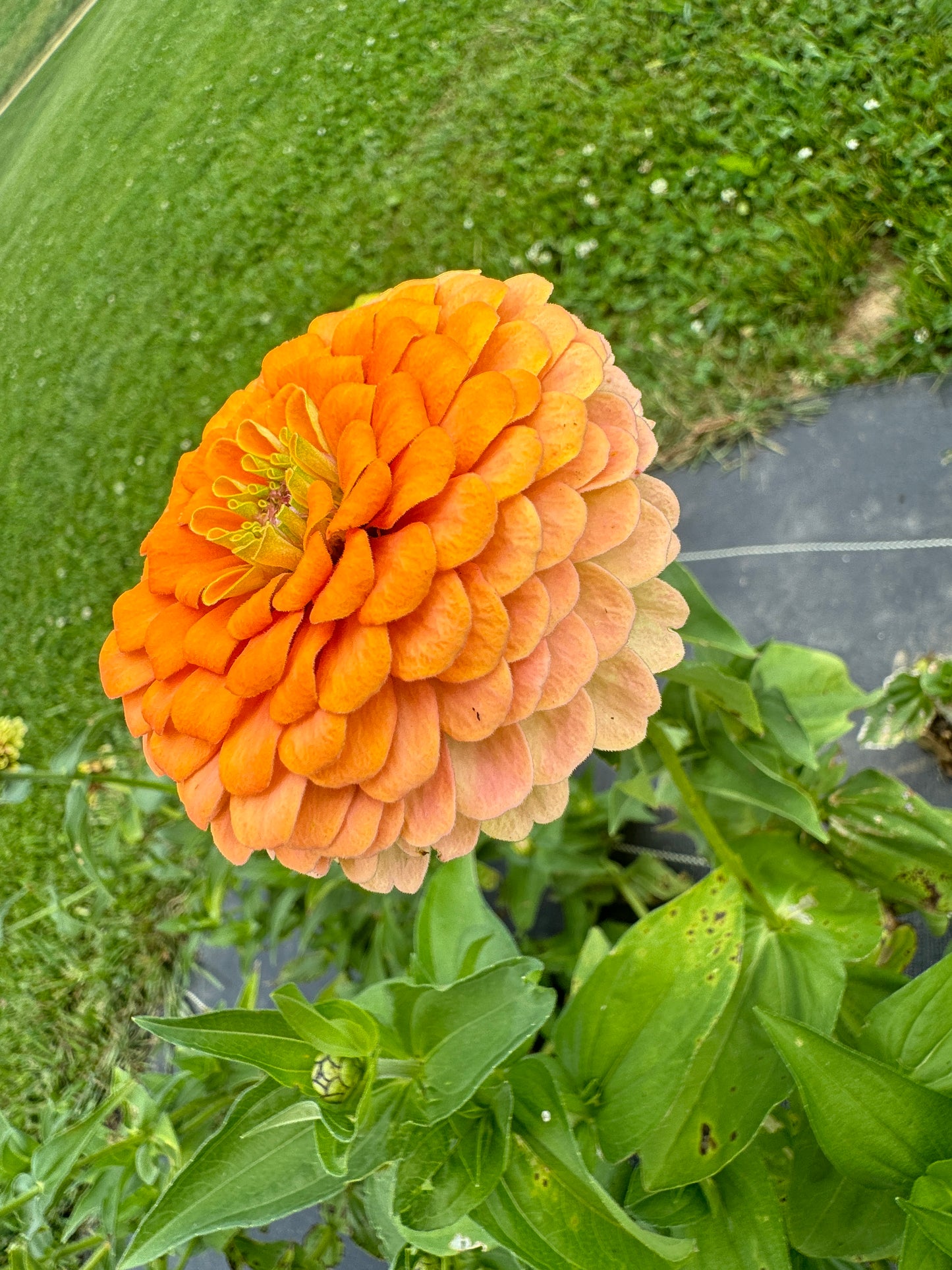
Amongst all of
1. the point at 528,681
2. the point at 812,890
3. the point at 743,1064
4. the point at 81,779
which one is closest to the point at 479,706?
the point at 528,681

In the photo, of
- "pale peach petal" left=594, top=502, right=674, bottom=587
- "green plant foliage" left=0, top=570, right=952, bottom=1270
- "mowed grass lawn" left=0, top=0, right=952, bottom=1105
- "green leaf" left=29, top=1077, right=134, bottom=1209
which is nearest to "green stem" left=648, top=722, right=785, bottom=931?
"green plant foliage" left=0, top=570, right=952, bottom=1270

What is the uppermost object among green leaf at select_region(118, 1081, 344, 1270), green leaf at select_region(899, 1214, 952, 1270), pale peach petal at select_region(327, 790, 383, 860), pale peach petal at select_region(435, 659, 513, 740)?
pale peach petal at select_region(435, 659, 513, 740)

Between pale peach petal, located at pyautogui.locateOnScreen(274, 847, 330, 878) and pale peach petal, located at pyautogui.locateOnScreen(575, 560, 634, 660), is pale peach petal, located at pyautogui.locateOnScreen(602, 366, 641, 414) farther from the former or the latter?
pale peach petal, located at pyautogui.locateOnScreen(274, 847, 330, 878)

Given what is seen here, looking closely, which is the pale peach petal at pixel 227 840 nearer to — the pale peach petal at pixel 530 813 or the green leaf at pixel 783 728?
the pale peach petal at pixel 530 813

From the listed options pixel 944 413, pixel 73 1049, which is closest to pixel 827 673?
pixel 944 413

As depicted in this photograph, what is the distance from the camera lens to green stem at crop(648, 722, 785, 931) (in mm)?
728

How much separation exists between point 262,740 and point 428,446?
20 cm

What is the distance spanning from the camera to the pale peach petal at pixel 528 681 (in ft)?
1.62

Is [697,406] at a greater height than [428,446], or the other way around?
[428,446]

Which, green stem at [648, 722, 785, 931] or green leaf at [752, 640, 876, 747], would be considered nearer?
green stem at [648, 722, 785, 931]

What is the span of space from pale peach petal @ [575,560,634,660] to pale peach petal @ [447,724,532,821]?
3.0 inches

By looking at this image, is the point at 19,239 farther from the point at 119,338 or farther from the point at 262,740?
the point at 262,740

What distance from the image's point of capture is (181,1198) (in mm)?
550

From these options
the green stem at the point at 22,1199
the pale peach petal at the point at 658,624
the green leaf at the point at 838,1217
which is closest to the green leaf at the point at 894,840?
the green leaf at the point at 838,1217
